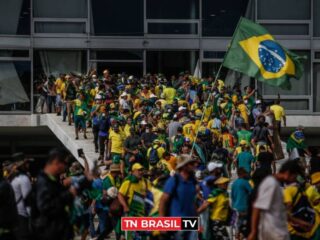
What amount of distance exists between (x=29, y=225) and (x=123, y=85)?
21562mm

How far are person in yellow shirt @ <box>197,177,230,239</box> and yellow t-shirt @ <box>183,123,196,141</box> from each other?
1020 centimetres

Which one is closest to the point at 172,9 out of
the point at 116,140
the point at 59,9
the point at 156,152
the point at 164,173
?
the point at 59,9

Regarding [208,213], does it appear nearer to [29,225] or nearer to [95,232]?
[29,225]

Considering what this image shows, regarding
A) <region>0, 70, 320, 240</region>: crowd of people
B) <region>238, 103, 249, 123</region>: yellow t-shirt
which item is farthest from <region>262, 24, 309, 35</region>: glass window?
<region>238, 103, 249, 123</region>: yellow t-shirt

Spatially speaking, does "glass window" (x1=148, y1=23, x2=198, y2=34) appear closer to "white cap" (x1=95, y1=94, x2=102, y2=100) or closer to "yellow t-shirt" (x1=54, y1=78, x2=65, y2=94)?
"yellow t-shirt" (x1=54, y1=78, x2=65, y2=94)

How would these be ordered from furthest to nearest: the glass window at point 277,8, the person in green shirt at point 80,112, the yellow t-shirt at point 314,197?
the glass window at point 277,8, the person in green shirt at point 80,112, the yellow t-shirt at point 314,197

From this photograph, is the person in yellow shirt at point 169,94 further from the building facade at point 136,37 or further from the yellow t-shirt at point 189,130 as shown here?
the building facade at point 136,37

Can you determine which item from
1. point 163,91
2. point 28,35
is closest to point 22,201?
point 163,91

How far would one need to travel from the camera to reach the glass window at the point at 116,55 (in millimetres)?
42000

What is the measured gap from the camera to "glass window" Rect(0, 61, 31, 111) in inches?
1636

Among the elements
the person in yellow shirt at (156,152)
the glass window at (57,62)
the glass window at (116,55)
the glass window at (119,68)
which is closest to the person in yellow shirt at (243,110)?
the person in yellow shirt at (156,152)

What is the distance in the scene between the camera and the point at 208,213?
16453 millimetres

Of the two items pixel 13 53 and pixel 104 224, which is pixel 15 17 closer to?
pixel 13 53

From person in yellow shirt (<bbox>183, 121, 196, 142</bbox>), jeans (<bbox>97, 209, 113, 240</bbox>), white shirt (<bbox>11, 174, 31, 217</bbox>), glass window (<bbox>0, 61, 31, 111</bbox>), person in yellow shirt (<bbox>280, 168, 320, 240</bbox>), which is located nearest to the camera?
person in yellow shirt (<bbox>280, 168, 320, 240</bbox>)
